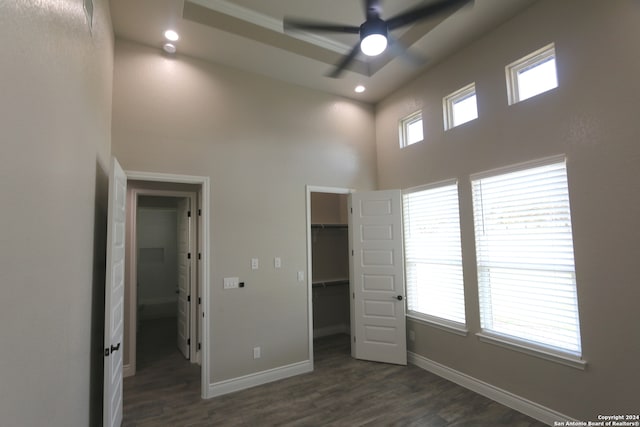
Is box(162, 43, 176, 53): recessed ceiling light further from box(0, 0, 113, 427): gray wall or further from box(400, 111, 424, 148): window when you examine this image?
box(400, 111, 424, 148): window

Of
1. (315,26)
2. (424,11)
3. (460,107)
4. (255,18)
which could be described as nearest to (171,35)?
(255,18)

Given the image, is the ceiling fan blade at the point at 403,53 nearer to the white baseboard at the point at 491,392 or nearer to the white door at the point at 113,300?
the white door at the point at 113,300

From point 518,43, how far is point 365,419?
407 cm

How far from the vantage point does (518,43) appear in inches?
121

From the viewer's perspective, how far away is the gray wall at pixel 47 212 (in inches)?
36.8

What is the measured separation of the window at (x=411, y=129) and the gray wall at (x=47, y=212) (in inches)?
147

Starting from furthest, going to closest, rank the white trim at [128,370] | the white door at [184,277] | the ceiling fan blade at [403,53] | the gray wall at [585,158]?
the white door at [184,277], the white trim at [128,370], the ceiling fan blade at [403,53], the gray wall at [585,158]

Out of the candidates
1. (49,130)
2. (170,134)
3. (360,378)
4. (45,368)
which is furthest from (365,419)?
(170,134)

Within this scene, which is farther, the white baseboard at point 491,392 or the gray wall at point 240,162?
the gray wall at point 240,162

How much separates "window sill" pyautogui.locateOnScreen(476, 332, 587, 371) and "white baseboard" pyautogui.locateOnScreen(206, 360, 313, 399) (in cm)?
221

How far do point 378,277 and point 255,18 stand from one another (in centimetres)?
355

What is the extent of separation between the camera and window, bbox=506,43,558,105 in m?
2.89

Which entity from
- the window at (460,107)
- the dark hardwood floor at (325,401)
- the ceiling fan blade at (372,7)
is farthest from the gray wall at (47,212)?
the window at (460,107)

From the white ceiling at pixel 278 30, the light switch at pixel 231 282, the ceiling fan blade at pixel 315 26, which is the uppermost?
the white ceiling at pixel 278 30
